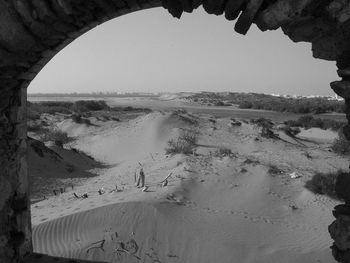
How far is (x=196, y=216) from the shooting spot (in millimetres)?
9570

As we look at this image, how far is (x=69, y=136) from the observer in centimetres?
2559

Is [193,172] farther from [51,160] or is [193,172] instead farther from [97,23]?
[97,23]

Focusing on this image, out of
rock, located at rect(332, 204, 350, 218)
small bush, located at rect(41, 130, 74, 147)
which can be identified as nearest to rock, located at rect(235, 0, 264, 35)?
rock, located at rect(332, 204, 350, 218)

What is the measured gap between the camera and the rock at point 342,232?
277 cm

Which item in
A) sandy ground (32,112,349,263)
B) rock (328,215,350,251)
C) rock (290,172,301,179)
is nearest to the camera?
rock (328,215,350,251)

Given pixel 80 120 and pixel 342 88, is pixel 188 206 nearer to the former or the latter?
pixel 342 88

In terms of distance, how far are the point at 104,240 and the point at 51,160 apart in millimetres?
8664

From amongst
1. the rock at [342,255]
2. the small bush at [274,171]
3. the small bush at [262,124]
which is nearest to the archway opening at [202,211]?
the small bush at [274,171]

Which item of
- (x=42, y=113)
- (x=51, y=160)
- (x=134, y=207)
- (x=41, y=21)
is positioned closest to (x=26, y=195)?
(x=41, y=21)

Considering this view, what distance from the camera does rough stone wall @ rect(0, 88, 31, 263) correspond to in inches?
159

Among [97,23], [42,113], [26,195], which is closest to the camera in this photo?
[97,23]

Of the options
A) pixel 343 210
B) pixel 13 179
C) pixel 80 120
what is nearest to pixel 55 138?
pixel 80 120

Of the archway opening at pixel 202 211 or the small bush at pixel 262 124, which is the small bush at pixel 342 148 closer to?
the archway opening at pixel 202 211

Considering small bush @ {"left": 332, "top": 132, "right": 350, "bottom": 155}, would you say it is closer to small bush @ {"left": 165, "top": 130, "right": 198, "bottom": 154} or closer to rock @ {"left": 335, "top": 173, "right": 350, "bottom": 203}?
small bush @ {"left": 165, "top": 130, "right": 198, "bottom": 154}
